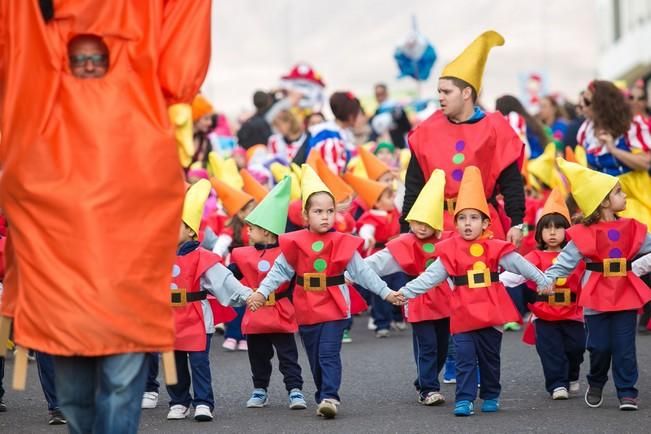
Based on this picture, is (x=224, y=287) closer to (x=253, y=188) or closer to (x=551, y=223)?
(x=551, y=223)

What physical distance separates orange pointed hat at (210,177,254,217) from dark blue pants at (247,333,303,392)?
285 cm

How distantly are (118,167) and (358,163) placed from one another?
1065 cm

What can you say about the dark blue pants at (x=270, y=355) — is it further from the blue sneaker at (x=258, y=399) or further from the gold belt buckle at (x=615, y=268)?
the gold belt buckle at (x=615, y=268)

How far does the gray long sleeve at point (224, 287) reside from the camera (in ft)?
31.2

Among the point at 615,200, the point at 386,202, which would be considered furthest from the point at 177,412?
the point at 386,202

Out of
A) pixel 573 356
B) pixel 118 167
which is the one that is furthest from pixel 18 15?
pixel 573 356

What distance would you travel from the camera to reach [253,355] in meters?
10.2

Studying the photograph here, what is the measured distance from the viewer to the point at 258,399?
1006 cm

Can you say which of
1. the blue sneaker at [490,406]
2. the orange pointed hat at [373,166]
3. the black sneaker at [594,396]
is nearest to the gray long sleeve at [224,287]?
the blue sneaker at [490,406]

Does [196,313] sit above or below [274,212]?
below

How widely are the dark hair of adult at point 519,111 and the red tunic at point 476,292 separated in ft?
22.1

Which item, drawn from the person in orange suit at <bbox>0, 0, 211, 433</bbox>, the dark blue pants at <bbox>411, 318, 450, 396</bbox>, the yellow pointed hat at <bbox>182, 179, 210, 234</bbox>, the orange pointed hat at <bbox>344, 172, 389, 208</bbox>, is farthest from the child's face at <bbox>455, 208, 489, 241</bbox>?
the orange pointed hat at <bbox>344, 172, 389, 208</bbox>

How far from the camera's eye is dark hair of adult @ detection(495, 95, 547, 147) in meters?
16.1

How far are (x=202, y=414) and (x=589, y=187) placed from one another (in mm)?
2780
